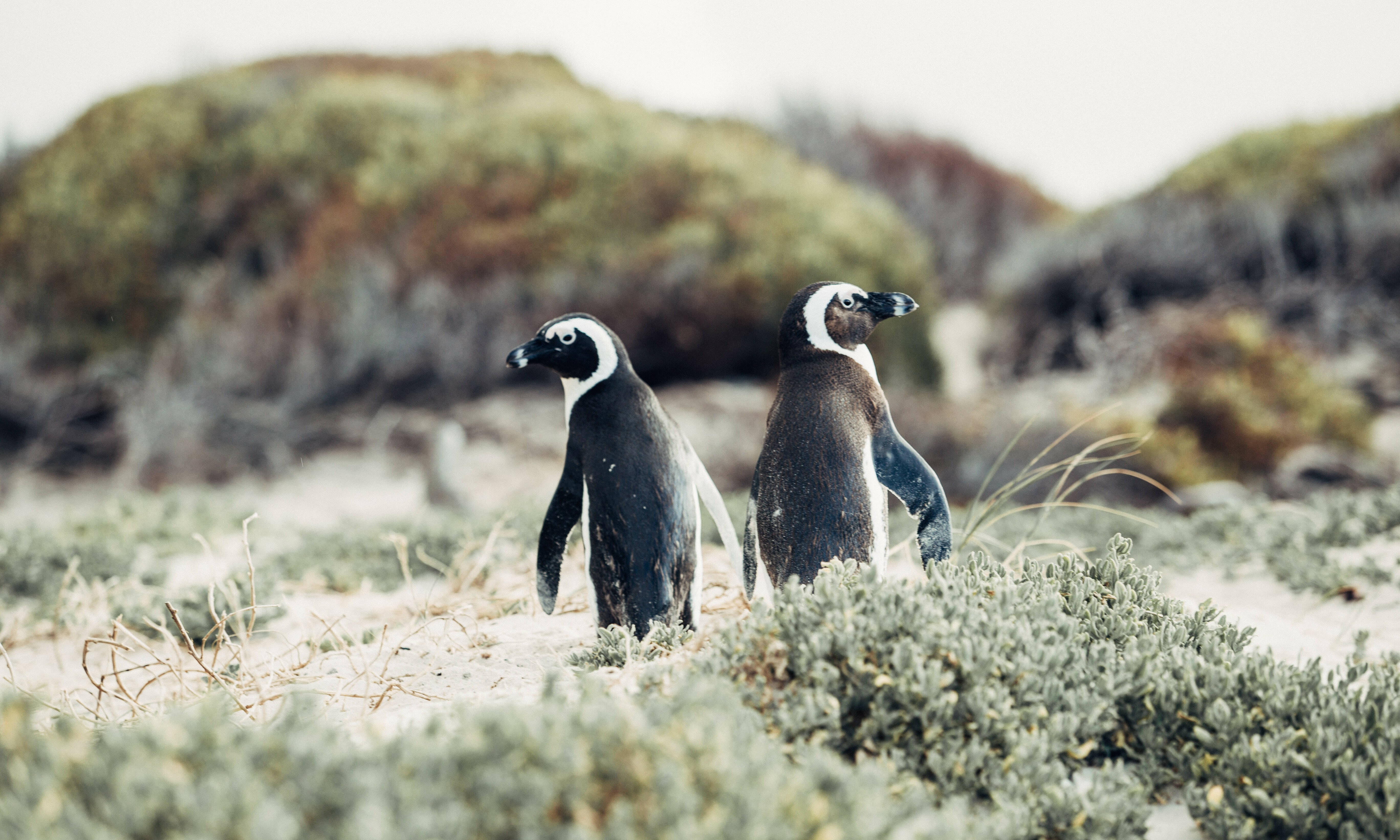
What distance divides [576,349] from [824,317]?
0.78 metres

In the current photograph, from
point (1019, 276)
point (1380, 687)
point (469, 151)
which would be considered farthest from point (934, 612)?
point (1019, 276)

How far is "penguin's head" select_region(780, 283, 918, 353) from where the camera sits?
104 inches

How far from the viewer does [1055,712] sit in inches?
75.7

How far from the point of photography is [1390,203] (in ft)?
33.4

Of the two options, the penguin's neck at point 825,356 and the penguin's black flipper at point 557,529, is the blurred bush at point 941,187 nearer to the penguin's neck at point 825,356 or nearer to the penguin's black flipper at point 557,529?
the penguin's neck at point 825,356

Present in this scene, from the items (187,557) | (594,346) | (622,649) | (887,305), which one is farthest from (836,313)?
(187,557)

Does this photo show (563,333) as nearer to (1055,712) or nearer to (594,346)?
(594,346)

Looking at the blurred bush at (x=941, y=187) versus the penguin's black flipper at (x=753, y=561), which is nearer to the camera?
the penguin's black flipper at (x=753, y=561)

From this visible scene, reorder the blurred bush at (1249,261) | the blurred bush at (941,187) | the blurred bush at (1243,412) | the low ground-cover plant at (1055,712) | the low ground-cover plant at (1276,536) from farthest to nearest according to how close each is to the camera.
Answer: the blurred bush at (941,187), the blurred bush at (1249,261), the blurred bush at (1243,412), the low ground-cover plant at (1276,536), the low ground-cover plant at (1055,712)

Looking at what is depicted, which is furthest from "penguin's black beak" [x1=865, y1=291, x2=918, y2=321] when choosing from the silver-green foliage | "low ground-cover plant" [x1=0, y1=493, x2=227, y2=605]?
"low ground-cover plant" [x1=0, y1=493, x2=227, y2=605]

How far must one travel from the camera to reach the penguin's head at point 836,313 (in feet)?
8.71

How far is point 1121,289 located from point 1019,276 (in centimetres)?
142

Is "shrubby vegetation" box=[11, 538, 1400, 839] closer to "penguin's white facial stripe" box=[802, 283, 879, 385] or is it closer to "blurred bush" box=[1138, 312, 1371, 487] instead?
"penguin's white facial stripe" box=[802, 283, 879, 385]

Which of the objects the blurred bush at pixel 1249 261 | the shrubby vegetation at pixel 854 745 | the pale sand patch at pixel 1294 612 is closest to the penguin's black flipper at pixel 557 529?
the shrubby vegetation at pixel 854 745
